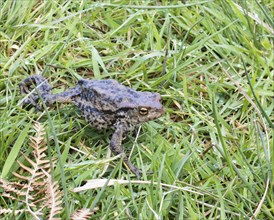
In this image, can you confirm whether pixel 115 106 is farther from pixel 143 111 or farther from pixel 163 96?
pixel 163 96

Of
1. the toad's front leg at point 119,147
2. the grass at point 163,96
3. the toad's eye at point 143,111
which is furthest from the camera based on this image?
the toad's eye at point 143,111

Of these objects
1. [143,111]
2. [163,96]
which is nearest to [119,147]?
[143,111]

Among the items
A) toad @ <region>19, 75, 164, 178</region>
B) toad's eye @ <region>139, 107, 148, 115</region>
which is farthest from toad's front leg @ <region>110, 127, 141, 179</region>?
toad's eye @ <region>139, 107, 148, 115</region>

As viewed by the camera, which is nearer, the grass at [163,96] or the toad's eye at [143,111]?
the grass at [163,96]

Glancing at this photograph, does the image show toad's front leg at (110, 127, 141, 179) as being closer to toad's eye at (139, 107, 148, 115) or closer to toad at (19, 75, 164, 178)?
toad at (19, 75, 164, 178)

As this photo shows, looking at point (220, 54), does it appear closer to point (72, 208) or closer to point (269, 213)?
point (269, 213)

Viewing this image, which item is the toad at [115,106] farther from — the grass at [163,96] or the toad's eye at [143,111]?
the grass at [163,96]

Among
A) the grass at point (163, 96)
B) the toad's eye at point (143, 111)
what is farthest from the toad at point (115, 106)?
the grass at point (163, 96)
